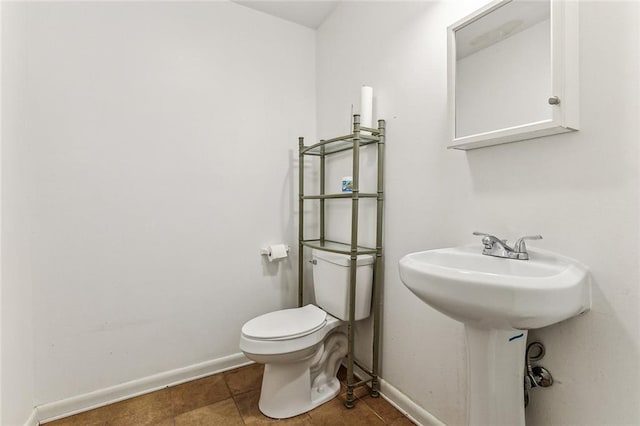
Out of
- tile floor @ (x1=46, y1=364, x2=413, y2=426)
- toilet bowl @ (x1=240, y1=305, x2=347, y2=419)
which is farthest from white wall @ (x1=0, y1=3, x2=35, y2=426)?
toilet bowl @ (x1=240, y1=305, x2=347, y2=419)

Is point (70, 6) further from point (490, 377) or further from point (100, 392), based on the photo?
point (490, 377)

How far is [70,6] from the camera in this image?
1.51 metres

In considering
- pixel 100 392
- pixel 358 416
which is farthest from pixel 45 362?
pixel 358 416

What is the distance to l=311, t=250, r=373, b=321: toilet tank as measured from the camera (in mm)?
1624

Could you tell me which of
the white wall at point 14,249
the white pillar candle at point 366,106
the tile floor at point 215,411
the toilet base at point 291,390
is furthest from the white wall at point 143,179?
the white pillar candle at point 366,106

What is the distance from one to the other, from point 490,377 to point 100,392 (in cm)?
184

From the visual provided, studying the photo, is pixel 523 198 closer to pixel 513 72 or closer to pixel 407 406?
pixel 513 72

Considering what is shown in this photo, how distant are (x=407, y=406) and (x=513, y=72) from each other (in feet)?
4.95

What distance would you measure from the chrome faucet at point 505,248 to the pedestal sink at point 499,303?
23 mm

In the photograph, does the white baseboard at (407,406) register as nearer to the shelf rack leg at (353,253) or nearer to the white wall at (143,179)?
the shelf rack leg at (353,253)

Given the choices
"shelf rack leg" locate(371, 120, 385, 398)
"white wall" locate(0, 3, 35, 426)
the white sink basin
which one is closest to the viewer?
the white sink basin

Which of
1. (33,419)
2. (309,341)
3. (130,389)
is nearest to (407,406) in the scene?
(309,341)

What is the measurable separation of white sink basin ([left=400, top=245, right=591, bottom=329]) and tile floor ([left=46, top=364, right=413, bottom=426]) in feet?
3.11

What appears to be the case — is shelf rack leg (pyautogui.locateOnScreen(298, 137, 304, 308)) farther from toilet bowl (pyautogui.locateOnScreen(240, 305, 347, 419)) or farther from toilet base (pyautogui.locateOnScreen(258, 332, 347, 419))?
toilet base (pyautogui.locateOnScreen(258, 332, 347, 419))
